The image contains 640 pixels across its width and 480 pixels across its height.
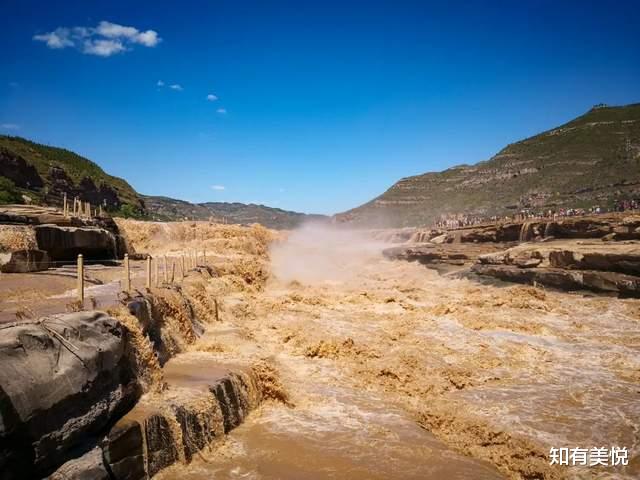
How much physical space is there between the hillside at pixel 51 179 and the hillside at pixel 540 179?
189 ft

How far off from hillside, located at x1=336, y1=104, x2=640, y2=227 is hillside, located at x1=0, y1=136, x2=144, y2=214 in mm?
57705

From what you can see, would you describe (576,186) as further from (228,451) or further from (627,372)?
(228,451)

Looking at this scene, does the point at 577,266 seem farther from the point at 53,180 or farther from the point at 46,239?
the point at 53,180

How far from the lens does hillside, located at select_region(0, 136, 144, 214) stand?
44.1 m

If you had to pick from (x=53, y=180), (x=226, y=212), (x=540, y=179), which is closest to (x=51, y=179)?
(x=53, y=180)

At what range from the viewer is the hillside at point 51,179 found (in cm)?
4409

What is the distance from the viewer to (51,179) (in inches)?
2105

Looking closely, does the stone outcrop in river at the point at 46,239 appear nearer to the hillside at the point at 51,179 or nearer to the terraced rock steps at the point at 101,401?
the terraced rock steps at the point at 101,401

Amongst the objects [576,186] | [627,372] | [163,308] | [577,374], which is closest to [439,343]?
[577,374]

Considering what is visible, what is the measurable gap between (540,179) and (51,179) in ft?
244

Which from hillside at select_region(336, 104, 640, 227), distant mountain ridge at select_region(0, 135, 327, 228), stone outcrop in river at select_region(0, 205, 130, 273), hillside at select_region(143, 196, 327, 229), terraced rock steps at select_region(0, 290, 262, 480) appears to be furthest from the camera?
hillside at select_region(143, 196, 327, 229)

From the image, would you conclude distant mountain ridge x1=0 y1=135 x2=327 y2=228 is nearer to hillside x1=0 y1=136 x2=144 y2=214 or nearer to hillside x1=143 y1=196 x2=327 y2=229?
hillside x1=0 y1=136 x2=144 y2=214

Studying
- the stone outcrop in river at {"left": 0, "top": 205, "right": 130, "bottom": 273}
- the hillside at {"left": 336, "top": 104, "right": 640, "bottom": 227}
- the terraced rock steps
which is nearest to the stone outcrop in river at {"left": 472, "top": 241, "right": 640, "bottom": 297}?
the terraced rock steps

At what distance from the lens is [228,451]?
25.3ft
